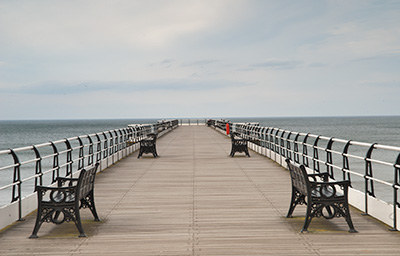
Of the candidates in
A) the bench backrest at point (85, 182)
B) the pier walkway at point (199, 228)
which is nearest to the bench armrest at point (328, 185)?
the pier walkway at point (199, 228)

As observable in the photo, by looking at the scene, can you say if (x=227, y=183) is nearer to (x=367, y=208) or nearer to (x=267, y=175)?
(x=267, y=175)

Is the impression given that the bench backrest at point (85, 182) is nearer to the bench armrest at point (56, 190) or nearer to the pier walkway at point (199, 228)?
the bench armrest at point (56, 190)

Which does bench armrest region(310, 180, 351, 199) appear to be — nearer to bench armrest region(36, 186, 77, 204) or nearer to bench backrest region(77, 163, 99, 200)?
bench backrest region(77, 163, 99, 200)

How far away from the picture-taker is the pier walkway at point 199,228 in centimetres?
591

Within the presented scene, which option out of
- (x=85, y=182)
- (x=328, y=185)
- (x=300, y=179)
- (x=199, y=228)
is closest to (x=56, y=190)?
(x=85, y=182)

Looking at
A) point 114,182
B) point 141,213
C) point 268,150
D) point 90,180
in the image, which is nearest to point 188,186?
point 114,182

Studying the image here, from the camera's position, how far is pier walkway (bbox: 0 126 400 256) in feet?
19.4

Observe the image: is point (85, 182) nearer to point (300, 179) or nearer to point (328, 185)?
point (300, 179)

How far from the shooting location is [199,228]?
22.9 feet

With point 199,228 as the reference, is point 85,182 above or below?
above

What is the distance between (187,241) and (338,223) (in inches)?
96.9

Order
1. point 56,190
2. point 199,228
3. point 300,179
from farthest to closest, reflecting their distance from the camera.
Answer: point 300,179 < point 199,228 < point 56,190

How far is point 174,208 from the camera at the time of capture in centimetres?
856

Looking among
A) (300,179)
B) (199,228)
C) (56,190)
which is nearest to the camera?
(56,190)
